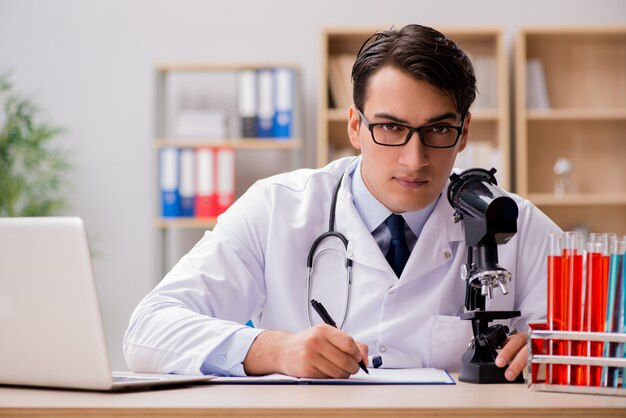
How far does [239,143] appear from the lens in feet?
12.9

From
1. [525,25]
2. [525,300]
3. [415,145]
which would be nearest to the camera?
[415,145]

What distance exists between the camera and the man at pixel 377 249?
1629 millimetres

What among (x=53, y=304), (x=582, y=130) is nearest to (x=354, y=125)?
(x=53, y=304)

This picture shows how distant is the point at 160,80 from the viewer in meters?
4.09

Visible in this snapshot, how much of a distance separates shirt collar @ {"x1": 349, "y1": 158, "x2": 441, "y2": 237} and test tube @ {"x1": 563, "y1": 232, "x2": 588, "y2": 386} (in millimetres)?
619

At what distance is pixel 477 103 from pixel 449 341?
2547 mm

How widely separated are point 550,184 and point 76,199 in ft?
8.09

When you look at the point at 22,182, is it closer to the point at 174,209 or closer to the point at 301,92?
the point at 174,209

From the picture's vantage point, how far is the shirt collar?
1775mm

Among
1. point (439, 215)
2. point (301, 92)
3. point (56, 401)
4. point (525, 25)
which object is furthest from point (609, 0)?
point (56, 401)

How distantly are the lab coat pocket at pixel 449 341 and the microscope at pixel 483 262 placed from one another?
0.83ft

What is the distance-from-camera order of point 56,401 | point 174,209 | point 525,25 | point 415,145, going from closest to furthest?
point 56,401
point 415,145
point 174,209
point 525,25

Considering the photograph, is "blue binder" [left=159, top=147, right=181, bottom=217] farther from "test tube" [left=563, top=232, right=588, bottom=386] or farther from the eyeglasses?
"test tube" [left=563, top=232, right=588, bottom=386]

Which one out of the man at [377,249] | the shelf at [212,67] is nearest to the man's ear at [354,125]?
the man at [377,249]
